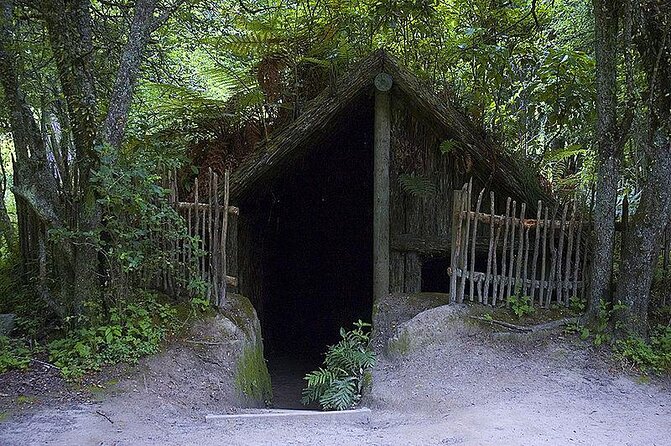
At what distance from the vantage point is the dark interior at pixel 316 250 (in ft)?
29.8

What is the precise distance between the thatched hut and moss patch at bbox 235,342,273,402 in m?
1.30

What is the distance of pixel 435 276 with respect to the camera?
8.79 metres

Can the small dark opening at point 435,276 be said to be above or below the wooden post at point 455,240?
below

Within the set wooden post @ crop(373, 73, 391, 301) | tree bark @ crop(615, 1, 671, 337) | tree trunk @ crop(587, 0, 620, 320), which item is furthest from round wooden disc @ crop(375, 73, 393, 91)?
tree bark @ crop(615, 1, 671, 337)

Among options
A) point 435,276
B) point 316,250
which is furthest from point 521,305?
point 316,250

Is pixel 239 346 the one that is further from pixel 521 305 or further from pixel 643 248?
pixel 643 248

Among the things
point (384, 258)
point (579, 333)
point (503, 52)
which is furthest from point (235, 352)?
point (503, 52)

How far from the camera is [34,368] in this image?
194 inches

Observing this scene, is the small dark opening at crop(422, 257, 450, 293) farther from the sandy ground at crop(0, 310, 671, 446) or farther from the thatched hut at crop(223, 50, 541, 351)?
the sandy ground at crop(0, 310, 671, 446)

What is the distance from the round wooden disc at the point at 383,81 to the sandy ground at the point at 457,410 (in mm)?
2869

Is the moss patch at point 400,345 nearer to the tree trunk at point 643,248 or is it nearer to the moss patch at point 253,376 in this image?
the moss patch at point 253,376

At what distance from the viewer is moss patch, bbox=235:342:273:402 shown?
560cm

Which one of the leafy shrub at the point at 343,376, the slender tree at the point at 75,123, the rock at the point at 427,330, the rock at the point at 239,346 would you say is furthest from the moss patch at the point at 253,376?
the slender tree at the point at 75,123

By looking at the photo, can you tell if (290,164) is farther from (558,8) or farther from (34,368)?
(558,8)
